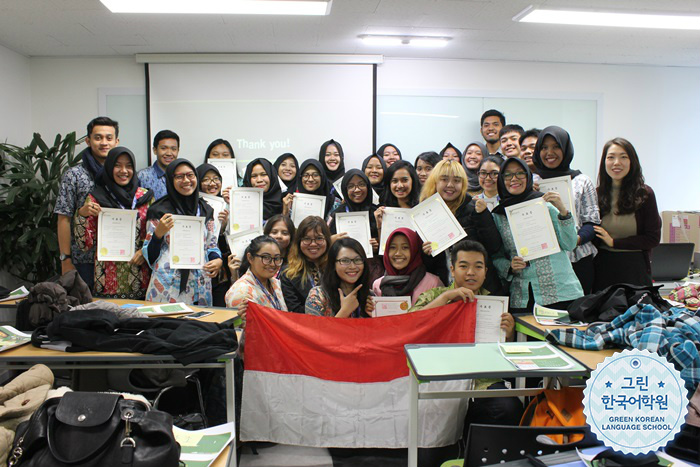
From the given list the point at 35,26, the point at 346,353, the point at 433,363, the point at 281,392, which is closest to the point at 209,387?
the point at 281,392

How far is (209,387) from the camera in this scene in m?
2.88

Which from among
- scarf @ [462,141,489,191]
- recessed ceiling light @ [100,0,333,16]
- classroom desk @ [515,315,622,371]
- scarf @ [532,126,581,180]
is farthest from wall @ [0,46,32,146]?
classroom desk @ [515,315,622,371]

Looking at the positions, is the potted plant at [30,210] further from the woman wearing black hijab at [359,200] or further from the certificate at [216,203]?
the woman wearing black hijab at [359,200]

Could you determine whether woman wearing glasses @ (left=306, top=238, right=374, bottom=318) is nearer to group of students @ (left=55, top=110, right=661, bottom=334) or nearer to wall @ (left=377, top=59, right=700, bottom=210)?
group of students @ (left=55, top=110, right=661, bottom=334)

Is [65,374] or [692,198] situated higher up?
[692,198]

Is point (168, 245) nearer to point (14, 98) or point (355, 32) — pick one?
point (355, 32)

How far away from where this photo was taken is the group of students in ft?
9.96

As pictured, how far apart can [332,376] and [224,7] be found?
131 inches

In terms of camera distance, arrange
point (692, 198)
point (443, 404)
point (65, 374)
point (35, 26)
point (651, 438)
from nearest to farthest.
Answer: point (651, 438) → point (443, 404) → point (65, 374) → point (35, 26) → point (692, 198)

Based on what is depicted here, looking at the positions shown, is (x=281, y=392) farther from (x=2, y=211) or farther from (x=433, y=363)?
(x=2, y=211)

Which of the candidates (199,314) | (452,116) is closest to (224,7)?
(199,314)

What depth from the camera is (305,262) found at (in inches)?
136

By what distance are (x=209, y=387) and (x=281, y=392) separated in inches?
20.1

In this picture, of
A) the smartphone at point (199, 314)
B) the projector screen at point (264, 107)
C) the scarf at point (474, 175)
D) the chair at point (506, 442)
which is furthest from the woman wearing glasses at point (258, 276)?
the projector screen at point (264, 107)
